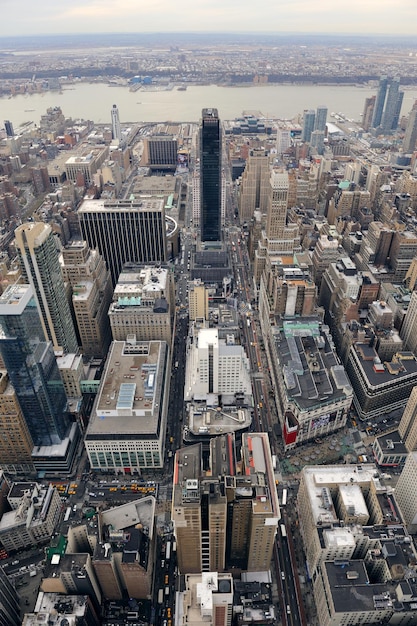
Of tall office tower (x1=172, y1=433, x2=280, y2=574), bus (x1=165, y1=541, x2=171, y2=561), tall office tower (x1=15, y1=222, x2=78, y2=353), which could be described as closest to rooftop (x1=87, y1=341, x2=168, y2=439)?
bus (x1=165, y1=541, x2=171, y2=561)

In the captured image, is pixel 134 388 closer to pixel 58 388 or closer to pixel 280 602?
pixel 58 388

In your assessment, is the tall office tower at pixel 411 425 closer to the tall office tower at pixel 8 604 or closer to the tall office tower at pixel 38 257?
the tall office tower at pixel 8 604

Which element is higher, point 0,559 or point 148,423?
point 148,423

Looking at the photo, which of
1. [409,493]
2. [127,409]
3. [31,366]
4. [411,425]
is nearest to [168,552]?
[127,409]

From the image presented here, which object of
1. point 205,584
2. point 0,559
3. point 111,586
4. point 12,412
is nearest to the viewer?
point 205,584

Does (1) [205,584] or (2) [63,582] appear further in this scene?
(2) [63,582]

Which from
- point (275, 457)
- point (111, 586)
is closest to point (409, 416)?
point (275, 457)

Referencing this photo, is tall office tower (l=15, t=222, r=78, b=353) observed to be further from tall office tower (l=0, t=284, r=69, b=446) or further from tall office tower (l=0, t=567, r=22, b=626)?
tall office tower (l=0, t=567, r=22, b=626)

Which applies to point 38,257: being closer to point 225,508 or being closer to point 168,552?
point 225,508
